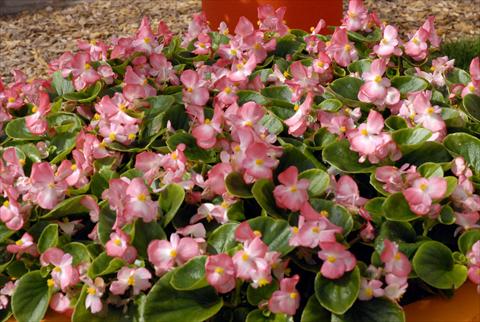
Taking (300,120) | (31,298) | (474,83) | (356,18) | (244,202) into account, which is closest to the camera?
(31,298)

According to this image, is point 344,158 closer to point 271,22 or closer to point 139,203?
point 139,203

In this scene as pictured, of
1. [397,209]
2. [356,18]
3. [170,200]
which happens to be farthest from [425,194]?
[356,18]

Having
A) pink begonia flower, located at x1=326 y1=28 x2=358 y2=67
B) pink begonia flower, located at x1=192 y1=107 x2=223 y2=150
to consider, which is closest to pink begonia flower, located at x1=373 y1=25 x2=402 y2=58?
pink begonia flower, located at x1=326 y1=28 x2=358 y2=67

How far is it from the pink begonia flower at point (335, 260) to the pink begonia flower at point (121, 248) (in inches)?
10.9

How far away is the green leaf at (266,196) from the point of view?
1165 mm

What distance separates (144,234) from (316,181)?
11.2 inches

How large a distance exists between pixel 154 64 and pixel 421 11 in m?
3.78

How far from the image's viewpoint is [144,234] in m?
1.16

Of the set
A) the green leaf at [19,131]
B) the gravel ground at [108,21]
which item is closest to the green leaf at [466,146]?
the green leaf at [19,131]

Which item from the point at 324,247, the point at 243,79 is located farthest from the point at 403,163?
the point at 243,79

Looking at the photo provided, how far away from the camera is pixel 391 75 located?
5.78ft

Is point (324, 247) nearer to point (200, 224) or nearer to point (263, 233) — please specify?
point (263, 233)

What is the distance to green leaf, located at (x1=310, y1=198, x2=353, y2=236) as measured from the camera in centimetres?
114

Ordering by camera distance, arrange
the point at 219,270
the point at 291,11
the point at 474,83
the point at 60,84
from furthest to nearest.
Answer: the point at 291,11
the point at 60,84
the point at 474,83
the point at 219,270
